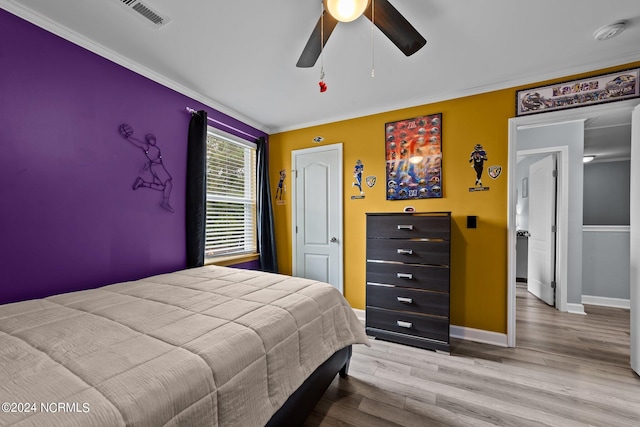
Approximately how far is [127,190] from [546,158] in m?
5.18

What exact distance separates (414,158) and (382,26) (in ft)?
5.45

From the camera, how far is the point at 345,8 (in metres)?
1.27

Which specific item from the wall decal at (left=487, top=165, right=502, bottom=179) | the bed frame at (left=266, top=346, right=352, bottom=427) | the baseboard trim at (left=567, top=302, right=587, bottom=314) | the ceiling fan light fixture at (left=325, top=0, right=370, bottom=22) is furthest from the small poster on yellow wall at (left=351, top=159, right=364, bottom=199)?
the baseboard trim at (left=567, top=302, right=587, bottom=314)

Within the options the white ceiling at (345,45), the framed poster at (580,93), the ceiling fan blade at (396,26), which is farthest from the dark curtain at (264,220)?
the framed poster at (580,93)

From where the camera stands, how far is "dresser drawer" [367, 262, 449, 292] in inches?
94.8

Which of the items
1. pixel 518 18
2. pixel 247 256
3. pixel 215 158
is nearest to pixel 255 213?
pixel 247 256

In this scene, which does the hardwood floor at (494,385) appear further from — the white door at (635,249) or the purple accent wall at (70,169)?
the purple accent wall at (70,169)

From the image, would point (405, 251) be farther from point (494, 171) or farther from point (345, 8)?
point (345, 8)

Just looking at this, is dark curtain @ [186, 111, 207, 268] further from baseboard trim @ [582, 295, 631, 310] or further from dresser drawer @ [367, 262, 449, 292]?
baseboard trim @ [582, 295, 631, 310]

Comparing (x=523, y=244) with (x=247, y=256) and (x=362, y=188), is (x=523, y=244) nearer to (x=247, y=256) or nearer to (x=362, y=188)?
(x=362, y=188)

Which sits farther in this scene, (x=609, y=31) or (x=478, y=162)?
(x=478, y=162)

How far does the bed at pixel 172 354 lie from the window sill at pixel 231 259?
107 centimetres

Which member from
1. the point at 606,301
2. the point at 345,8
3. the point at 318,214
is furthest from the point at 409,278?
the point at 606,301

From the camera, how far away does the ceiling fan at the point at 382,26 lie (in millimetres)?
1305
